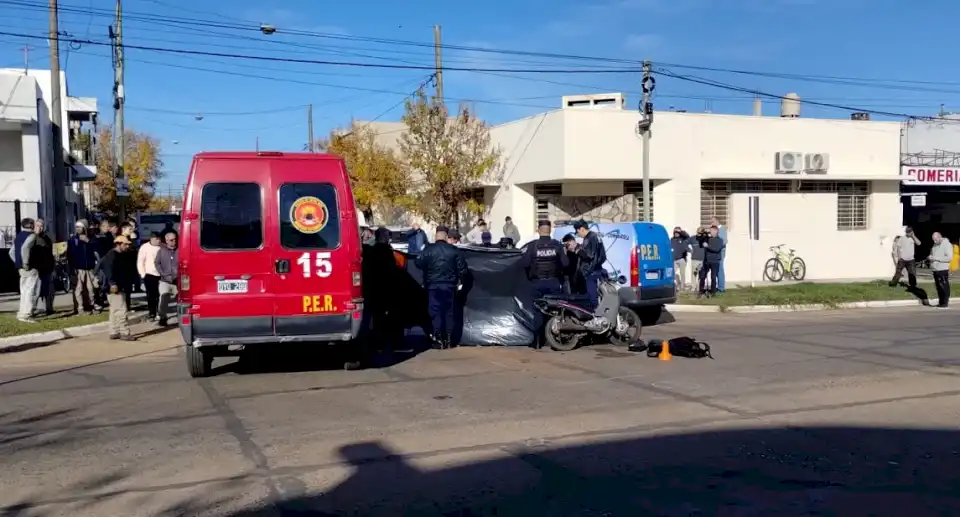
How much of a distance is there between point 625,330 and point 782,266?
1485cm

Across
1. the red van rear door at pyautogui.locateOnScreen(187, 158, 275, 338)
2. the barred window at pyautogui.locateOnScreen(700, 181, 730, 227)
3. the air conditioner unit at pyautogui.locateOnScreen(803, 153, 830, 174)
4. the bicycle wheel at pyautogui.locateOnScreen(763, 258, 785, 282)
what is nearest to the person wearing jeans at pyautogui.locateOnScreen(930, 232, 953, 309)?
the bicycle wheel at pyautogui.locateOnScreen(763, 258, 785, 282)

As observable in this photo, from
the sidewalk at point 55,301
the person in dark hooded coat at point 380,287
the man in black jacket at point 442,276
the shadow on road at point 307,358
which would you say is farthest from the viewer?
the sidewalk at point 55,301

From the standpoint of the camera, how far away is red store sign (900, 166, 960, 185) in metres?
29.7

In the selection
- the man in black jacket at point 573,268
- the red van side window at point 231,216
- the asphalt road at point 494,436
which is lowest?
the asphalt road at point 494,436

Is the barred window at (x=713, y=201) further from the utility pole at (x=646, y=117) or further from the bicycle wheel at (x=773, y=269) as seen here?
the utility pole at (x=646, y=117)

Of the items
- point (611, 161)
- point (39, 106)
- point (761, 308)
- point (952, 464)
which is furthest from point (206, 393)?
point (39, 106)

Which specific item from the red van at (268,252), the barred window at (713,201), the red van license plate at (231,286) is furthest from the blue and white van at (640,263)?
the barred window at (713,201)

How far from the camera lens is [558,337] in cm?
1280

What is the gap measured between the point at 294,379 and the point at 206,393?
3.76 feet

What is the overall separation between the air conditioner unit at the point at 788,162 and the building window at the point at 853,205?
92.5 inches

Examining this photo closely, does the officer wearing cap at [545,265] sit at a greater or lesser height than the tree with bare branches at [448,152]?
lesser

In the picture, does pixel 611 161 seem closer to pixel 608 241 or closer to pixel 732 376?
pixel 608 241

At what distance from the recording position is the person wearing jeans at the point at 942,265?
19453mm

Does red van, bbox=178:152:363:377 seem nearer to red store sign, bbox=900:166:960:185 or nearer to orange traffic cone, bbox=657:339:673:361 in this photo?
orange traffic cone, bbox=657:339:673:361
